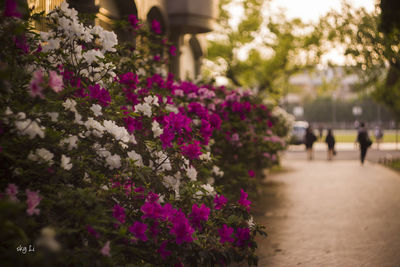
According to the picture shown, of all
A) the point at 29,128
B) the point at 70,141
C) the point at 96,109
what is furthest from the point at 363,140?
the point at 29,128

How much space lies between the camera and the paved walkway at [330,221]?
5.36m

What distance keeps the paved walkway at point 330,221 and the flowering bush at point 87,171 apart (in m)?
1.88

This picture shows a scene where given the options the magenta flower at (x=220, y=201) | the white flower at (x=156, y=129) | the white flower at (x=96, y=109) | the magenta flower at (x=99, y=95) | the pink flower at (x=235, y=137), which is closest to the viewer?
the white flower at (x=96, y=109)

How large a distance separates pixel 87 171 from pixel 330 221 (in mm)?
5351

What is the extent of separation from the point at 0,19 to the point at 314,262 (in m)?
4.09

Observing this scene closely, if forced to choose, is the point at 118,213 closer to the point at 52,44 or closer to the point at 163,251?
the point at 163,251

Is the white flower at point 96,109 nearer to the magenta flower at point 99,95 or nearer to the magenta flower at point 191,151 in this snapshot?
the magenta flower at point 99,95

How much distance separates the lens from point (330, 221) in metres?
7.46

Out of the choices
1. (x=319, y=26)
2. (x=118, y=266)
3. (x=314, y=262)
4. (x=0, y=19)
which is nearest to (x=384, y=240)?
(x=314, y=262)

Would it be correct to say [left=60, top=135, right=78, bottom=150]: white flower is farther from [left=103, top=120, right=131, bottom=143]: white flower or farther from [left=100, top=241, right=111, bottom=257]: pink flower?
[left=100, top=241, right=111, bottom=257]: pink flower

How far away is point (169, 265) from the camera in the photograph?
10.8 feet

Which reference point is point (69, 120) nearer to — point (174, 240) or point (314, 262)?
point (174, 240)

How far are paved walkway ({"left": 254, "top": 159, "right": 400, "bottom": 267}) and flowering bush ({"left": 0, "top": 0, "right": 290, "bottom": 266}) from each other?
6.16 feet

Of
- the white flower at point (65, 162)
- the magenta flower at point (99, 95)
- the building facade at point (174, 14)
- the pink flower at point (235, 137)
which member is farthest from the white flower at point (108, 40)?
the building facade at point (174, 14)
